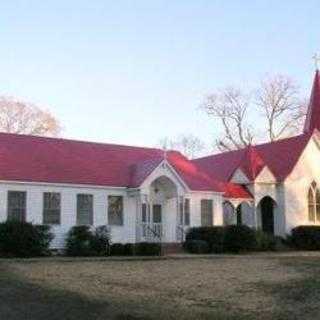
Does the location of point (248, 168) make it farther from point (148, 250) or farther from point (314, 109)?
point (148, 250)

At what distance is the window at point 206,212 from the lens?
43584 mm

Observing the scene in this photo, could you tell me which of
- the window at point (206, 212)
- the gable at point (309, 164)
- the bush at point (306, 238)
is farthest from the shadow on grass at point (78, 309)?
the gable at point (309, 164)

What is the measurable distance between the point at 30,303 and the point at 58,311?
1.60 meters

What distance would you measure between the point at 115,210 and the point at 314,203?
15651 mm

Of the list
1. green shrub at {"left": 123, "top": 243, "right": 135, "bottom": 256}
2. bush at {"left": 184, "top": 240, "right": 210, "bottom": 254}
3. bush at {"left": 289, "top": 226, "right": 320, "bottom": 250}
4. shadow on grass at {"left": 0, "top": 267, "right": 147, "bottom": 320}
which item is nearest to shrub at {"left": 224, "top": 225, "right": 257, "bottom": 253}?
bush at {"left": 184, "top": 240, "right": 210, "bottom": 254}

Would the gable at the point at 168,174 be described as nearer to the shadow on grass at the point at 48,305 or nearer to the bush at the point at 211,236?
the bush at the point at 211,236

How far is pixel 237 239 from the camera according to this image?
38875 mm

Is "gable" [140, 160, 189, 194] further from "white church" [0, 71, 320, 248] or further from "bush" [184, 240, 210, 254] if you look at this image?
"bush" [184, 240, 210, 254]

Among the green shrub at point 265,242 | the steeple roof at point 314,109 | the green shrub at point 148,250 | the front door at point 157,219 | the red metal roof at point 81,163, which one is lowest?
the green shrub at point 148,250

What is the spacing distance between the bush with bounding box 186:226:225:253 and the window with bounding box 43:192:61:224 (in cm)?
767

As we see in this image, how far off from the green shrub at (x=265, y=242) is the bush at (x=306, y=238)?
2922mm

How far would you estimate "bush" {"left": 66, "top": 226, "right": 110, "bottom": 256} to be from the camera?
36531mm

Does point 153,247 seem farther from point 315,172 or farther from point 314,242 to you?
point 315,172

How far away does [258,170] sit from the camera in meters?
47.7
